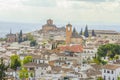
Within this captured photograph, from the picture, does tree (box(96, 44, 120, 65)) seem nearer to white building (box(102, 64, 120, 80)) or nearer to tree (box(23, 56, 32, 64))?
tree (box(23, 56, 32, 64))

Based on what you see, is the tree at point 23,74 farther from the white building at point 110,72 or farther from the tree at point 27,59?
the tree at point 27,59

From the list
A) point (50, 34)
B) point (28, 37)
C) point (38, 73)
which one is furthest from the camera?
point (50, 34)

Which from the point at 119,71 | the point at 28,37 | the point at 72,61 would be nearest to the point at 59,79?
the point at 119,71

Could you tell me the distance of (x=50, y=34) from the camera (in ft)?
389

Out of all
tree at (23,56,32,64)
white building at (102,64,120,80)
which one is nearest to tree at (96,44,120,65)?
tree at (23,56,32,64)

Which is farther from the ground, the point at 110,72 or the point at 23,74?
the point at 110,72

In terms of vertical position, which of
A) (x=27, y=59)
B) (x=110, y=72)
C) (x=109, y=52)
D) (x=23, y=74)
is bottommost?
(x=23, y=74)

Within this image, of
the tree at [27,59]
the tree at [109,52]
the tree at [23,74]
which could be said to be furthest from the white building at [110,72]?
the tree at [27,59]

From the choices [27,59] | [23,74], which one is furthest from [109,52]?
[23,74]

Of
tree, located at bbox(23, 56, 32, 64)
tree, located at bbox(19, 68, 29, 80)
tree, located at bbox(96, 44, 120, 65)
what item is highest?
tree, located at bbox(96, 44, 120, 65)

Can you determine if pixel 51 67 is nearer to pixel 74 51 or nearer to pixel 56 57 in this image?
pixel 56 57

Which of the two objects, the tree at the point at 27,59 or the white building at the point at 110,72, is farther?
the tree at the point at 27,59

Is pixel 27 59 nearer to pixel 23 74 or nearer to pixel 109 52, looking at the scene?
pixel 109 52

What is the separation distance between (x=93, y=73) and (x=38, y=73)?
5856 mm
